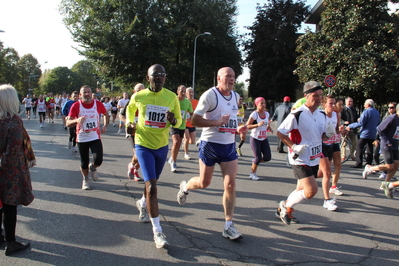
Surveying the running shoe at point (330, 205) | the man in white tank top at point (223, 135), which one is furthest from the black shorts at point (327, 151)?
the man in white tank top at point (223, 135)

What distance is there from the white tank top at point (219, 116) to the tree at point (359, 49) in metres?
16.0

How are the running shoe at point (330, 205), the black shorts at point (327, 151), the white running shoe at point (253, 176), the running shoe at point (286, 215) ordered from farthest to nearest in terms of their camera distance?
the white running shoe at point (253, 176) → the black shorts at point (327, 151) → the running shoe at point (330, 205) → the running shoe at point (286, 215)

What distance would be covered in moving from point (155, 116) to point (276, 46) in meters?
31.3

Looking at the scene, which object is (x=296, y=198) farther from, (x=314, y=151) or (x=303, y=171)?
→ (x=314, y=151)

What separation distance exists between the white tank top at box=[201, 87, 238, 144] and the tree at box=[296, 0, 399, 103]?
1599 cm

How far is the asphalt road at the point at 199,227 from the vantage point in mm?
3609

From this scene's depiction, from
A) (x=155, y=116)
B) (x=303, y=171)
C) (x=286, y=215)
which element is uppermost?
(x=155, y=116)

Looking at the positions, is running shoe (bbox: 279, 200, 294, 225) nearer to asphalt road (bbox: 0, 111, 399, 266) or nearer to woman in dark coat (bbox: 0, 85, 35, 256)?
asphalt road (bbox: 0, 111, 399, 266)

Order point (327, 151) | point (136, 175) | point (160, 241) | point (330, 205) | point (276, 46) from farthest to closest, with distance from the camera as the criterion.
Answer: point (276, 46), point (136, 175), point (327, 151), point (330, 205), point (160, 241)

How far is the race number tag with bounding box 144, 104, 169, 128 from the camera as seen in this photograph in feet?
13.8

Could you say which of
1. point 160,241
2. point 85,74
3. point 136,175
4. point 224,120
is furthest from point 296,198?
point 85,74

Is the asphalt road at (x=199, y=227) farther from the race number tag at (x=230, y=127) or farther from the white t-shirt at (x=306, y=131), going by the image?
the race number tag at (x=230, y=127)

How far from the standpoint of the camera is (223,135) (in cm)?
417

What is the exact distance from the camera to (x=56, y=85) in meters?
93.6
